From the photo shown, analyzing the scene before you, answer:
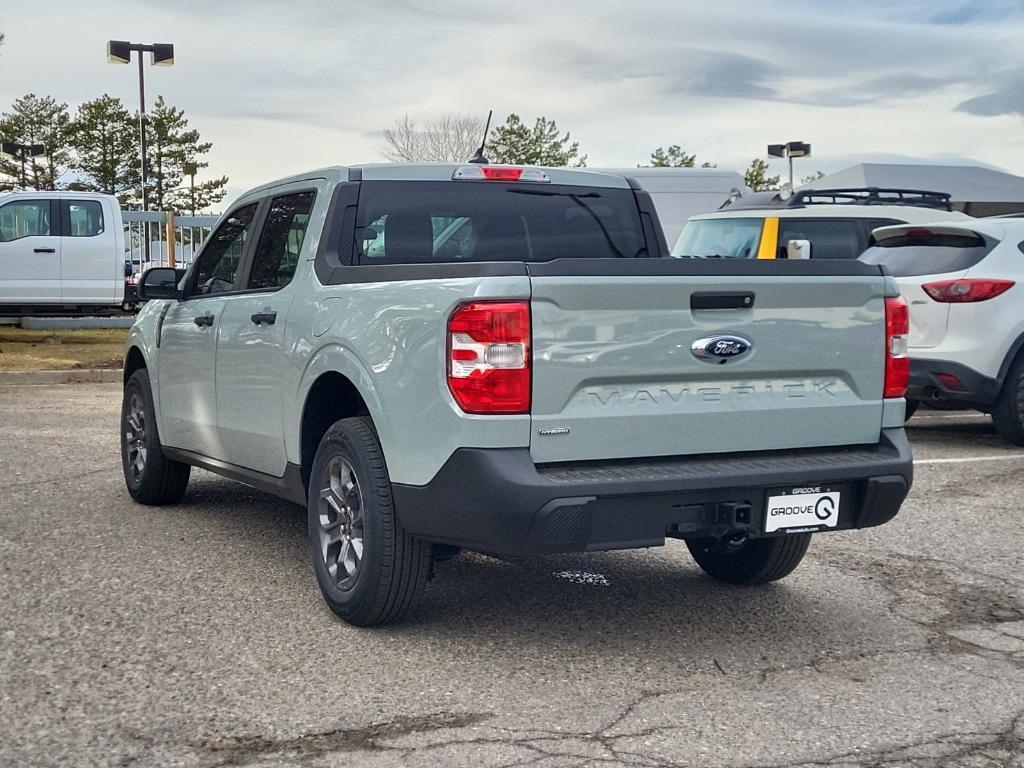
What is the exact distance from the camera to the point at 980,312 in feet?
32.8

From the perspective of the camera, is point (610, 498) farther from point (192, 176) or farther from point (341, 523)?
point (192, 176)

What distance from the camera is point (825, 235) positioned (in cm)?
1342

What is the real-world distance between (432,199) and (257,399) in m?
1.21

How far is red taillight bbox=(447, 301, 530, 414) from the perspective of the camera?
14.3ft

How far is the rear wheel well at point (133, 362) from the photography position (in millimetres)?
7898

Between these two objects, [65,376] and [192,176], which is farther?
[192,176]

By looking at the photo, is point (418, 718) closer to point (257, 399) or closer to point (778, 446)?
point (778, 446)

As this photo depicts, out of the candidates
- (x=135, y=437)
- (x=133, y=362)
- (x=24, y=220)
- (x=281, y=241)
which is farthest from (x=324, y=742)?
(x=24, y=220)

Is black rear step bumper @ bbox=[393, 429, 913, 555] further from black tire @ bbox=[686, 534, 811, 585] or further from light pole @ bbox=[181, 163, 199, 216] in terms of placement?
light pole @ bbox=[181, 163, 199, 216]

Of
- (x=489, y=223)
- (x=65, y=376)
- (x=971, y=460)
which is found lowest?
(x=65, y=376)

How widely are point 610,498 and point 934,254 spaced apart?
6.80m

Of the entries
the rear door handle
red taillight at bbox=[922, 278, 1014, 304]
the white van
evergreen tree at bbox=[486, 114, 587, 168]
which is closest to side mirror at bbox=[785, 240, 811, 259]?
red taillight at bbox=[922, 278, 1014, 304]

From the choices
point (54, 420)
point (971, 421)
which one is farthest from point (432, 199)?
point (971, 421)

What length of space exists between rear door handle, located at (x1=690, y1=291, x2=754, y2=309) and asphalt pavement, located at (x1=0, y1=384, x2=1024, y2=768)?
4.18ft
